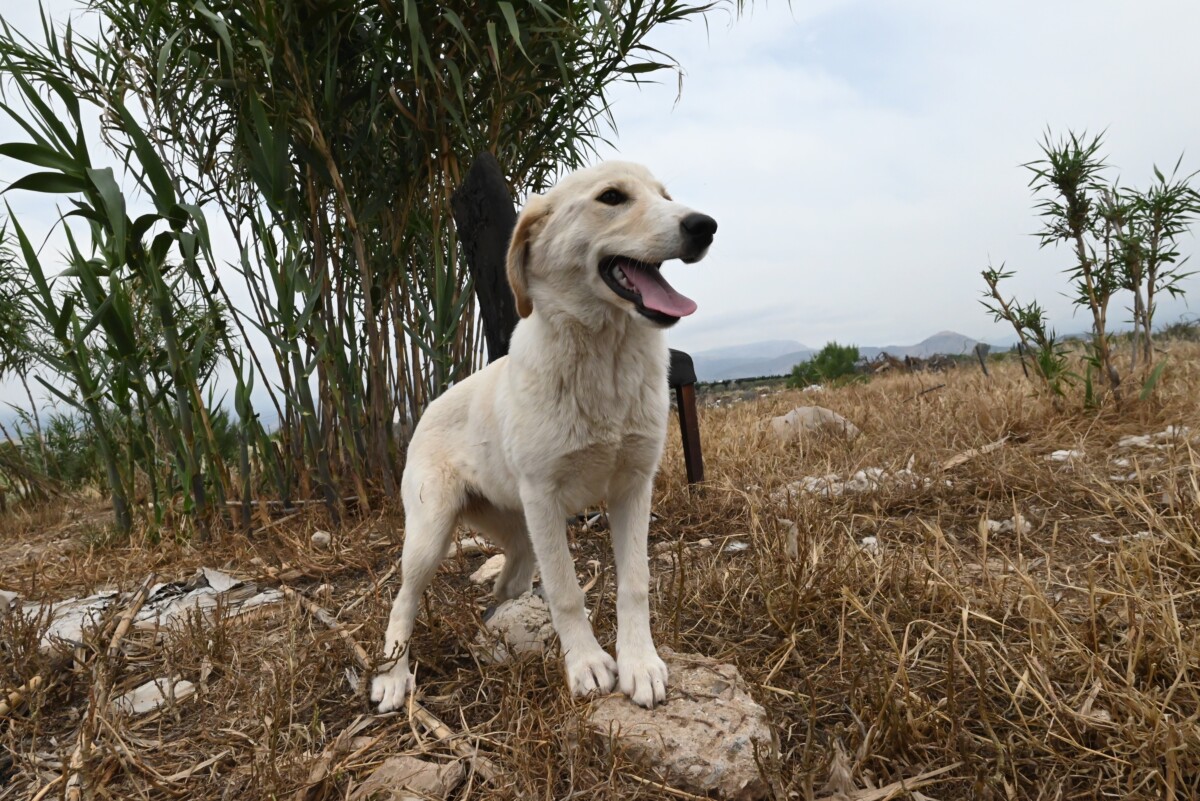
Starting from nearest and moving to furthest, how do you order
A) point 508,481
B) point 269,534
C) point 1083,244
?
point 508,481, point 269,534, point 1083,244

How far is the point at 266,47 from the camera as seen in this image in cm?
354

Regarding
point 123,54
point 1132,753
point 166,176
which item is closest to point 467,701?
point 1132,753

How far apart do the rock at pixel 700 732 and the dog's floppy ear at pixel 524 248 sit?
1164 millimetres

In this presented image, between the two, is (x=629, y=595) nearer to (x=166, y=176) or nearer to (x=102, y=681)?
(x=102, y=681)

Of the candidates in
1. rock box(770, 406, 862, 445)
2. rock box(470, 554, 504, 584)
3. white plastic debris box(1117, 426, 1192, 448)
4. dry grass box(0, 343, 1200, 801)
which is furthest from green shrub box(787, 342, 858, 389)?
rock box(470, 554, 504, 584)

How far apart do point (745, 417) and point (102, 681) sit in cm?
494

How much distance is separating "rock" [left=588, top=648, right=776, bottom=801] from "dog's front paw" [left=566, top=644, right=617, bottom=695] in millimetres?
67

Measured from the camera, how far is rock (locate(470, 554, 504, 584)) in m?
3.06

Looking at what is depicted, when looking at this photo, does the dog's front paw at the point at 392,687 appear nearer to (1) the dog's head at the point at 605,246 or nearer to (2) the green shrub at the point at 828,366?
(1) the dog's head at the point at 605,246

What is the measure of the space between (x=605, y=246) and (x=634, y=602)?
101cm

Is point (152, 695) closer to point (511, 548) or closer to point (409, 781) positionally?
point (409, 781)

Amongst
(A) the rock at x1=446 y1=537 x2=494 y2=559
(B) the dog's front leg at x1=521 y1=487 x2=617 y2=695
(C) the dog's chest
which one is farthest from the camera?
(A) the rock at x1=446 y1=537 x2=494 y2=559

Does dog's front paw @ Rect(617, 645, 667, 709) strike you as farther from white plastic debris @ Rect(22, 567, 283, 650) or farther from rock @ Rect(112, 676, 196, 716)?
white plastic debris @ Rect(22, 567, 283, 650)

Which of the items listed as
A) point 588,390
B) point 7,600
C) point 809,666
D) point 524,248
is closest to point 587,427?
point 588,390
